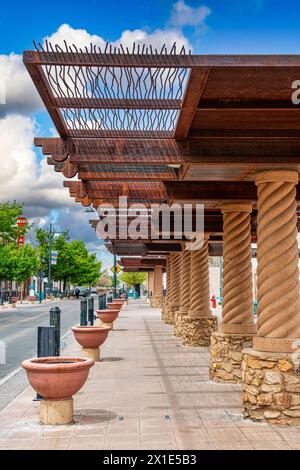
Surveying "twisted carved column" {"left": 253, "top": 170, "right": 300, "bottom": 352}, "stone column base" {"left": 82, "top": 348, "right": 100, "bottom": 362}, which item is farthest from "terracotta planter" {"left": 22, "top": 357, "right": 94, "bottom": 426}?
"stone column base" {"left": 82, "top": 348, "right": 100, "bottom": 362}

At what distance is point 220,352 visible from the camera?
11.9 meters

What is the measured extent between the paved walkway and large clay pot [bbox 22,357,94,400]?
0.47 meters

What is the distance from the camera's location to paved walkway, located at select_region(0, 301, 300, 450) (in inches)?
A: 288

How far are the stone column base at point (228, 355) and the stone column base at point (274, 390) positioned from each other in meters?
3.18

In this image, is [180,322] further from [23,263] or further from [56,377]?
[23,263]

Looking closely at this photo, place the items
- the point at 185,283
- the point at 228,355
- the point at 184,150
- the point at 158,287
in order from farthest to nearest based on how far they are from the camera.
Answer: the point at 158,287 < the point at 185,283 < the point at 228,355 < the point at 184,150

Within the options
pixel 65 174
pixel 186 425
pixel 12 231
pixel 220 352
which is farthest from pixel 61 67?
pixel 12 231

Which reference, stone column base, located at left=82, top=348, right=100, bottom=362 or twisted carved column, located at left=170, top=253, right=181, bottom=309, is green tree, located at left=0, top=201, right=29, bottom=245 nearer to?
twisted carved column, located at left=170, top=253, right=181, bottom=309

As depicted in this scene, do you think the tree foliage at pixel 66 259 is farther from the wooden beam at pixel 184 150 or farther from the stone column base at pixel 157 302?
the wooden beam at pixel 184 150

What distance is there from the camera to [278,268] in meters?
8.86

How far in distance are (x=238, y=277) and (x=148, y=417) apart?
13.2 ft

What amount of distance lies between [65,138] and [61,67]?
7.40ft

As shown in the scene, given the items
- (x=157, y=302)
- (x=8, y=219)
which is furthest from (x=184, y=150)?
(x=8, y=219)
